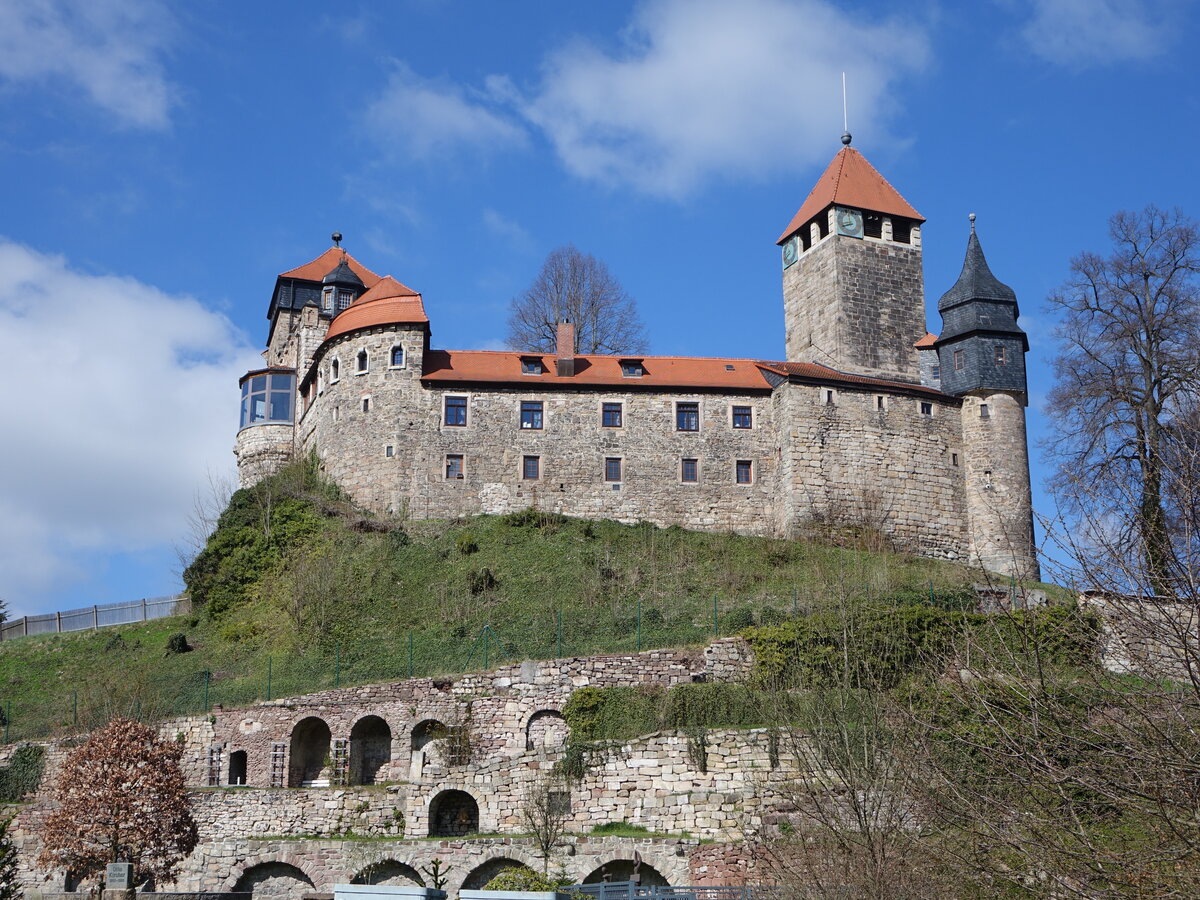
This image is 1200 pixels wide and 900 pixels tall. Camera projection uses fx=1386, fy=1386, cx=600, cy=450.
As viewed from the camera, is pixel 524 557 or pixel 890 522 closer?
pixel 524 557

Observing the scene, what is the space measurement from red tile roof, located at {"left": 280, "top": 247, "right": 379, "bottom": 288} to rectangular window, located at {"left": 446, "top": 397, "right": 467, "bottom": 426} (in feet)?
38.5

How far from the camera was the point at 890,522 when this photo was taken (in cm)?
4166

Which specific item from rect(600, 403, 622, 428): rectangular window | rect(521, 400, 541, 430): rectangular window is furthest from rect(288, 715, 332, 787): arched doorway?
rect(600, 403, 622, 428): rectangular window

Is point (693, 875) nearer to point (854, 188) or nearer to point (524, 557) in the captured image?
point (524, 557)

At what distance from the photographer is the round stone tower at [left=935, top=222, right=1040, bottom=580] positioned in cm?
4259

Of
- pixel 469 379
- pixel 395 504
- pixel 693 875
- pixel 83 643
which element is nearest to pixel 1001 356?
pixel 469 379

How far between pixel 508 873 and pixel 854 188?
3036 cm

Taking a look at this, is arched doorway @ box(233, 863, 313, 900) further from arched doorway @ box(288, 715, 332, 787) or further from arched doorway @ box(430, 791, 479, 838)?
arched doorway @ box(288, 715, 332, 787)

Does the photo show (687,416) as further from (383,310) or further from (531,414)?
(383,310)

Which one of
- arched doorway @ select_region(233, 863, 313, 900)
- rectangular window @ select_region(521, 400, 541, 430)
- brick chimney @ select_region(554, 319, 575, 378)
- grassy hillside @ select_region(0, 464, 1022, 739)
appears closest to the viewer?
arched doorway @ select_region(233, 863, 313, 900)

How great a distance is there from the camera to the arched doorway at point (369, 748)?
1190 inches

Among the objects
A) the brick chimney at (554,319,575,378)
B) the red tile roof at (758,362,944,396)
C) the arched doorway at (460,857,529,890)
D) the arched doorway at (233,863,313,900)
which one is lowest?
the arched doorway at (233,863,313,900)

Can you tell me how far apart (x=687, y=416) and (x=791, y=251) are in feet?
28.6

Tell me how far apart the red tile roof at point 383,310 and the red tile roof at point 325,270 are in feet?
24.2
